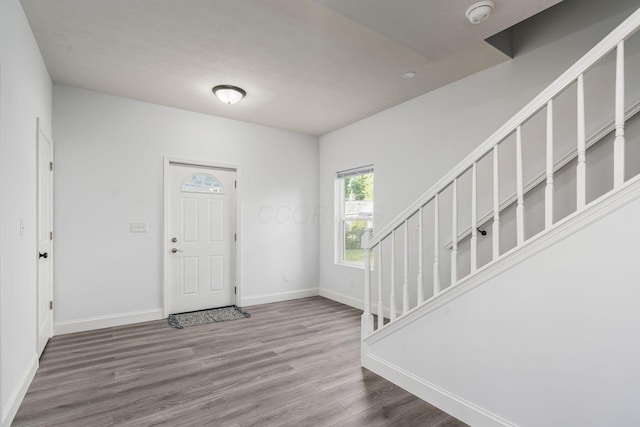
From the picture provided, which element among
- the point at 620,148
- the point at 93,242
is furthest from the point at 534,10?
the point at 93,242

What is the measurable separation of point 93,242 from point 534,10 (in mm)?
4616

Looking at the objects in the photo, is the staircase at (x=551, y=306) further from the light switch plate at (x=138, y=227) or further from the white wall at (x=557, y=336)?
the light switch plate at (x=138, y=227)

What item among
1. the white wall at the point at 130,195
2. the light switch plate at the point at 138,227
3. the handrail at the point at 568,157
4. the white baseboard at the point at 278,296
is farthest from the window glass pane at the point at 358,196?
the light switch plate at the point at 138,227

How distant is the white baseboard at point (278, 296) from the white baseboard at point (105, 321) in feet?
3.84

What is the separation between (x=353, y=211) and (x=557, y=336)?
3532 millimetres

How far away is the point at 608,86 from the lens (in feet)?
7.88

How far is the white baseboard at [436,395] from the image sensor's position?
6.31 feet

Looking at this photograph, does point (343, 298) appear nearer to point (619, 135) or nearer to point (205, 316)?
point (205, 316)

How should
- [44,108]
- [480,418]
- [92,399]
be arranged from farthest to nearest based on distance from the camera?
[44,108], [92,399], [480,418]

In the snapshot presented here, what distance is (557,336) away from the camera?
1621 millimetres

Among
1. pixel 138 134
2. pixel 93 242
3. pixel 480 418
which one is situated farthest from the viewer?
pixel 138 134

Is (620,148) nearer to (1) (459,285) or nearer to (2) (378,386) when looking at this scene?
(1) (459,285)

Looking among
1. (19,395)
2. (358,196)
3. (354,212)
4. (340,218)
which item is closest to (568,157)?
(358,196)

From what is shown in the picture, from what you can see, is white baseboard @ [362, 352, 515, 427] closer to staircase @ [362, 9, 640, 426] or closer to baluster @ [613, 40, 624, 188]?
staircase @ [362, 9, 640, 426]
